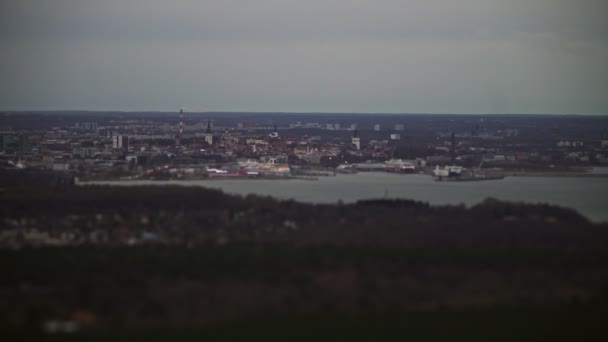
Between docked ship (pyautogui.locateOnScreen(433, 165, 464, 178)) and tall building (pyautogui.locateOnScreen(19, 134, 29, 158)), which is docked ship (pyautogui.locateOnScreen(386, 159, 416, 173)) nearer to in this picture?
docked ship (pyautogui.locateOnScreen(433, 165, 464, 178))

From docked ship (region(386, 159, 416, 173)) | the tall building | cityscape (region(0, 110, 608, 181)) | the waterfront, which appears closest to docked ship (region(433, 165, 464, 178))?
cityscape (region(0, 110, 608, 181))

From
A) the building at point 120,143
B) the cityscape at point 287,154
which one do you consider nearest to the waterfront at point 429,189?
the cityscape at point 287,154

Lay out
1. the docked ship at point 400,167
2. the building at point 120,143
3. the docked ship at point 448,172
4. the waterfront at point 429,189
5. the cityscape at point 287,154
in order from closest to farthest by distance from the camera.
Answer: the waterfront at point 429,189
the docked ship at point 448,172
the cityscape at point 287,154
the docked ship at point 400,167
the building at point 120,143

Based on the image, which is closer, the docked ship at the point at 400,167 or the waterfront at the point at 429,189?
the waterfront at the point at 429,189

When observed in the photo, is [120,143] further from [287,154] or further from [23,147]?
[287,154]

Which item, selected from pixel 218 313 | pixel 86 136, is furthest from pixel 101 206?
pixel 86 136

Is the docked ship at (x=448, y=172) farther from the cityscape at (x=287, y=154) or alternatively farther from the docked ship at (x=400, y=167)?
the docked ship at (x=400, y=167)

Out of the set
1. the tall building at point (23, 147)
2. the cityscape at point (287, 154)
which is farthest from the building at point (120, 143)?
the tall building at point (23, 147)

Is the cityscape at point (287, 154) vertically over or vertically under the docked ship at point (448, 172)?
under

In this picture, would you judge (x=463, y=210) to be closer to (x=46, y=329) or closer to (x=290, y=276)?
(x=290, y=276)

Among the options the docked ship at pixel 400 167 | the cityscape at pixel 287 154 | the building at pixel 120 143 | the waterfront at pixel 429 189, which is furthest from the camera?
the building at pixel 120 143
